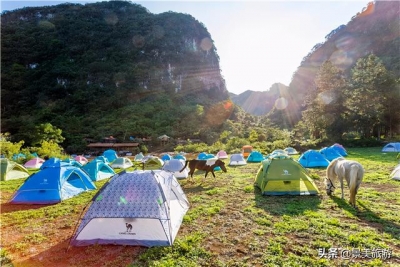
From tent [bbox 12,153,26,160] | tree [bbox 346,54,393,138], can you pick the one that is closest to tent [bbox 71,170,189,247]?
tent [bbox 12,153,26,160]

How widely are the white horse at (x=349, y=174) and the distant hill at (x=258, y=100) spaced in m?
136

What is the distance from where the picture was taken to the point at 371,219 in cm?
604

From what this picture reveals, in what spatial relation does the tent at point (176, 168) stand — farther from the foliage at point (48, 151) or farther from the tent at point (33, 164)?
the foliage at point (48, 151)

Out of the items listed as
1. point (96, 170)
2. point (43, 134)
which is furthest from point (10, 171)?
point (43, 134)

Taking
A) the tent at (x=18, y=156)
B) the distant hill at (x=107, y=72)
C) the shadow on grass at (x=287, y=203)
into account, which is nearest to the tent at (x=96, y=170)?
the shadow on grass at (x=287, y=203)

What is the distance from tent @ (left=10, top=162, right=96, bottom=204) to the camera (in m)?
8.85

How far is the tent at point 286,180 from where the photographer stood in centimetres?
847

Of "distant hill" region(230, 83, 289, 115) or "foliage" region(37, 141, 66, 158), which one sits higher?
"distant hill" region(230, 83, 289, 115)

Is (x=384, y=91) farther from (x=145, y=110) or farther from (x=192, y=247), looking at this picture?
(x=145, y=110)

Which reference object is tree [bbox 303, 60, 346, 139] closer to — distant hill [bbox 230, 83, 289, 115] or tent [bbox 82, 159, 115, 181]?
tent [bbox 82, 159, 115, 181]

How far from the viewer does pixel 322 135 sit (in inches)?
1331

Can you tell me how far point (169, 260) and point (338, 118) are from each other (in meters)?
34.7

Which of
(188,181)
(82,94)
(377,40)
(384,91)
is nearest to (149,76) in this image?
(82,94)

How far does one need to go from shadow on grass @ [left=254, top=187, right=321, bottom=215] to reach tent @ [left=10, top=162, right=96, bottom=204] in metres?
7.71
